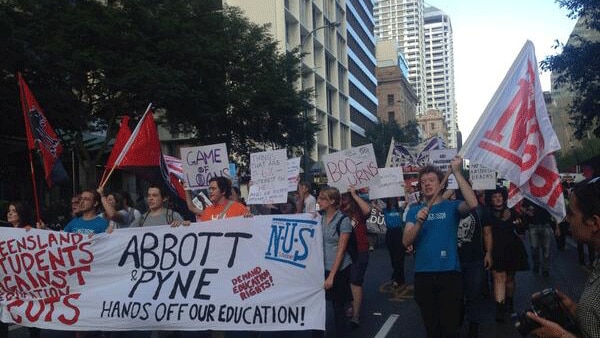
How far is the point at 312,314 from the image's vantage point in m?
5.46

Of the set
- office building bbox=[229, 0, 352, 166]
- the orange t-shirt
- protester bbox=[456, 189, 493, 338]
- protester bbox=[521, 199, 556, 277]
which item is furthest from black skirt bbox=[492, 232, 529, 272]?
office building bbox=[229, 0, 352, 166]

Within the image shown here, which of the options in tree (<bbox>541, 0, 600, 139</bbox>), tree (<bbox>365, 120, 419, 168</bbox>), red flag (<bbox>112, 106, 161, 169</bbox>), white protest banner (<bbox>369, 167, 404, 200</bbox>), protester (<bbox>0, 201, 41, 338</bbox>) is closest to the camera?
protester (<bbox>0, 201, 41, 338</bbox>)

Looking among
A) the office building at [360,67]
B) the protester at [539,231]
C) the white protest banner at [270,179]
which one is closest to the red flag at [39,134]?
the white protest banner at [270,179]

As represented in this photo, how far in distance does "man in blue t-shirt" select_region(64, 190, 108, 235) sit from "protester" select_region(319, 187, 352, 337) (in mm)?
2242

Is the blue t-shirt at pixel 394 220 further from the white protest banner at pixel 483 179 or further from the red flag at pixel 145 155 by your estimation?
the red flag at pixel 145 155

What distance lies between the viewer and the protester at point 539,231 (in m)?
10.8

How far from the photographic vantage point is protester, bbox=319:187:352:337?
586cm

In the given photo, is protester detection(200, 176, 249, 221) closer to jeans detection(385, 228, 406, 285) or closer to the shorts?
the shorts

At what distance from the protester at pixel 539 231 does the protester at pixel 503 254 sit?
107 inches

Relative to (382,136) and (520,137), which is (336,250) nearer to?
(520,137)

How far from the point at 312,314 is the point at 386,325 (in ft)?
7.34

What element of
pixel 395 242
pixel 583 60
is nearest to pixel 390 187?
pixel 395 242

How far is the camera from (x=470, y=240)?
671cm

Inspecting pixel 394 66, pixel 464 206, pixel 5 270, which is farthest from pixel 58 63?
pixel 394 66
